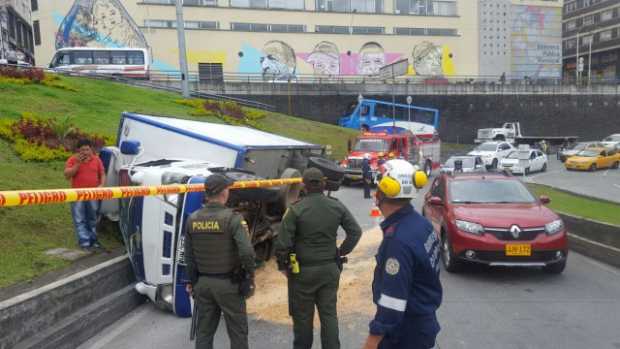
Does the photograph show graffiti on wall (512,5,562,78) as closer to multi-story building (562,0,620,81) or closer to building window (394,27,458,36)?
multi-story building (562,0,620,81)

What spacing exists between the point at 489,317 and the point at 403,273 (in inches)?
142

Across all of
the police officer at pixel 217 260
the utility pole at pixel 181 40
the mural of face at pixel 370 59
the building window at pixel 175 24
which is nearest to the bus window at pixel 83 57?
the utility pole at pixel 181 40

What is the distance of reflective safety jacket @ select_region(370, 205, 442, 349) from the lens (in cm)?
275

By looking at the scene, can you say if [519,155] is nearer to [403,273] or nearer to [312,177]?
[312,177]

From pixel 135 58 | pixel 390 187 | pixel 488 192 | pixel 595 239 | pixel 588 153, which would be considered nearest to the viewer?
pixel 390 187

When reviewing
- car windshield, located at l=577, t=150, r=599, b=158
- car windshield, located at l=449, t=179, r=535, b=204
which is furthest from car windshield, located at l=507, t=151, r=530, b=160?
car windshield, located at l=449, t=179, r=535, b=204

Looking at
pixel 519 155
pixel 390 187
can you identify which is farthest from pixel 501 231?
pixel 519 155

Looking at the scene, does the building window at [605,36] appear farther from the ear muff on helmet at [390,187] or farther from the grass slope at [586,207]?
the ear muff on helmet at [390,187]

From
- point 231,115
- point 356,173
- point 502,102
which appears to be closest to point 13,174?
point 356,173

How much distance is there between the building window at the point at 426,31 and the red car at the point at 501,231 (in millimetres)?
52648

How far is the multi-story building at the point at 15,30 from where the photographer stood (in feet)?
159

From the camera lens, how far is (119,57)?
34.7 metres

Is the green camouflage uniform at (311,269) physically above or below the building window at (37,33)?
below

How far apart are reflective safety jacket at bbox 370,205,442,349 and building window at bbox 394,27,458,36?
5799 cm
